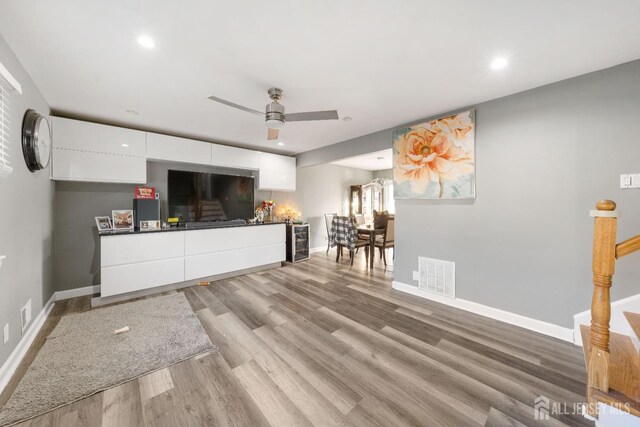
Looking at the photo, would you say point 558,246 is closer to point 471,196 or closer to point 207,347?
point 471,196

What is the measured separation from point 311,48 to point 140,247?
3.16 meters

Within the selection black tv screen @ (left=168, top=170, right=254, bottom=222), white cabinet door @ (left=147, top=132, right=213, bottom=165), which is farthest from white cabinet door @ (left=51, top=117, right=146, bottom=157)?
black tv screen @ (left=168, top=170, right=254, bottom=222)

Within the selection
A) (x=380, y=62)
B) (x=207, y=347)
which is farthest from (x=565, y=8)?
(x=207, y=347)

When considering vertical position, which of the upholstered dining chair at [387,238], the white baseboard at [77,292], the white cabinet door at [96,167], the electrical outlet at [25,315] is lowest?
the white baseboard at [77,292]

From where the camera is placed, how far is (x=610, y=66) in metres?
2.00

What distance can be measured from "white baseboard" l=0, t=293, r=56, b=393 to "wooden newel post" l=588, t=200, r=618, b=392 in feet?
11.9

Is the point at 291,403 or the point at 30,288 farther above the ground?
the point at 30,288

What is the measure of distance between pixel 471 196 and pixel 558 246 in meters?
0.86

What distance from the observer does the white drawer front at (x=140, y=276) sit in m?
2.98

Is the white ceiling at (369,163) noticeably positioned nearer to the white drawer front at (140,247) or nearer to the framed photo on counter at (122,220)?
the white drawer front at (140,247)

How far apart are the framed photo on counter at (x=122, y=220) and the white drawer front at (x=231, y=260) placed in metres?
0.88

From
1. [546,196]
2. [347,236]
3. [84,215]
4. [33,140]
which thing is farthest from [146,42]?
[347,236]

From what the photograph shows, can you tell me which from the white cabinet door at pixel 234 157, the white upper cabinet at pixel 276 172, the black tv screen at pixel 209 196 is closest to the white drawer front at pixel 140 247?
the black tv screen at pixel 209 196

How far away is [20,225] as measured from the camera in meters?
2.03
